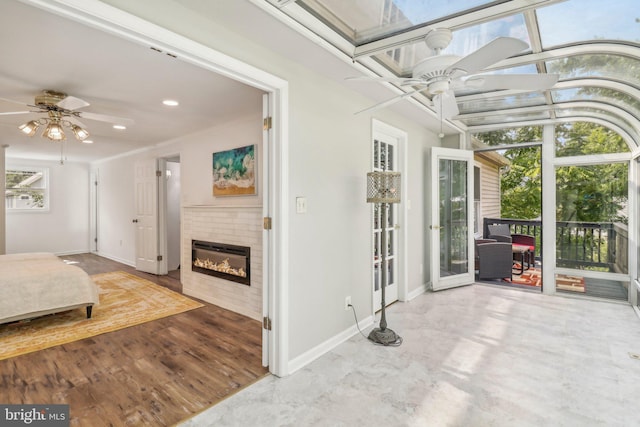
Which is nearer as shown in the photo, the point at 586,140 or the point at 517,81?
the point at 517,81

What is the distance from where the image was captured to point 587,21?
2.15 m

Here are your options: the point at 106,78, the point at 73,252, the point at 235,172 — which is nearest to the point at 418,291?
the point at 235,172

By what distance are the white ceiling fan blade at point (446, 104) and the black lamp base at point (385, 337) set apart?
1.99 m

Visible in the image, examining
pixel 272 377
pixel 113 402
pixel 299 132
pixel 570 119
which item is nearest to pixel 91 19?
pixel 299 132

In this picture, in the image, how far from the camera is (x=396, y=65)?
2922 millimetres

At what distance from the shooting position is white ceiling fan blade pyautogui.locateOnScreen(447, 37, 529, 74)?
1442mm

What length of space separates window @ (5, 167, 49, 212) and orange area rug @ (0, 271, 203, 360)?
170 inches

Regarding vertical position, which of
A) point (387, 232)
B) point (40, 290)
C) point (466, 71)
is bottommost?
point (40, 290)

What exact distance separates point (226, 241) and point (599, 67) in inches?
164

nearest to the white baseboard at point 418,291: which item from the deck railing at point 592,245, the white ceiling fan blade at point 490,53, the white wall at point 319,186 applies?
the white wall at point 319,186

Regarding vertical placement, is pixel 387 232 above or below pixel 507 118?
below

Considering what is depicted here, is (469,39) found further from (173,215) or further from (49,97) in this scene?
(173,215)

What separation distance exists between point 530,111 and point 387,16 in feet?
9.58

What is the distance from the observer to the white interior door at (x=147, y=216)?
18.9ft
